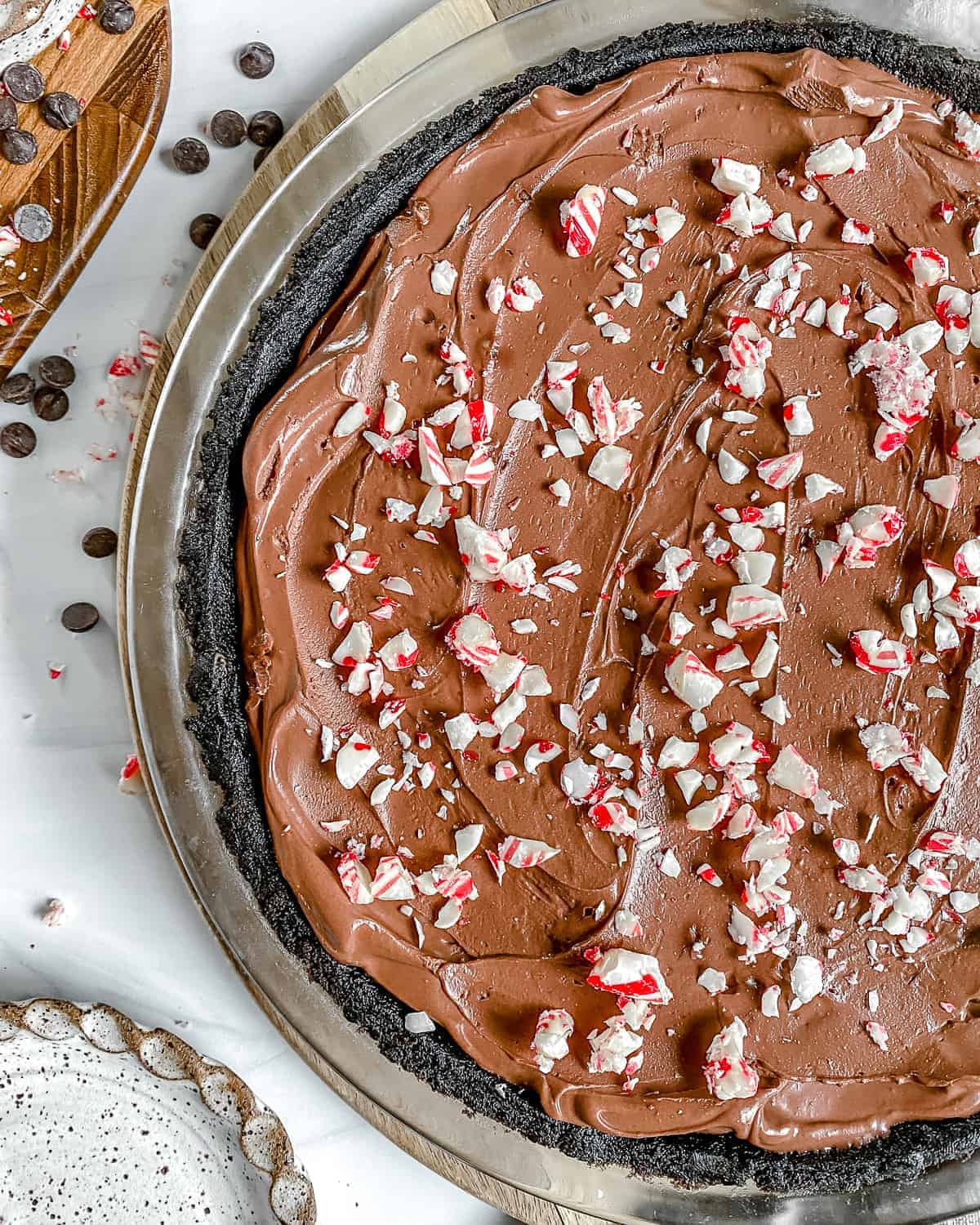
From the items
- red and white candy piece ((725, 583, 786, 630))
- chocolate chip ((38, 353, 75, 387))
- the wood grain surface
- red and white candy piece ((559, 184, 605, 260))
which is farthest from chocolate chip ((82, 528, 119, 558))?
red and white candy piece ((725, 583, 786, 630))

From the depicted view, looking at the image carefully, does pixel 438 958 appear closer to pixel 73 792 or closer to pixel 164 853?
pixel 164 853

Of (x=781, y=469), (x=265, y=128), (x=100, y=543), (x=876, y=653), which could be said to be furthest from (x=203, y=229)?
(x=876, y=653)

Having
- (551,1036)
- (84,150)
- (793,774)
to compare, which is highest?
(84,150)

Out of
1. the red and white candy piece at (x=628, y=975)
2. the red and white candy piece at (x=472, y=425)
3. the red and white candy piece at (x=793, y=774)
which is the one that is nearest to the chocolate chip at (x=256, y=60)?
the red and white candy piece at (x=472, y=425)

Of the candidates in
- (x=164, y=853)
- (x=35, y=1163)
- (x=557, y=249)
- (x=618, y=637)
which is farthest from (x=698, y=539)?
(x=35, y=1163)

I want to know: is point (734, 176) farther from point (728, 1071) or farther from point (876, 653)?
point (728, 1071)

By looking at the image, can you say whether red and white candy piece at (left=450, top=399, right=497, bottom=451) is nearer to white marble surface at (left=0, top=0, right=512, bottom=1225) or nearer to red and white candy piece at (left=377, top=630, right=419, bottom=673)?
red and white candy piece at (left=377, top=630, right=419, bottom=673)

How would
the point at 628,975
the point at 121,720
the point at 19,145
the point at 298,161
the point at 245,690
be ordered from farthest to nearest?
1. the point at 121,720
2. the point at 19,145
3. the point at 298,161
4. the point at 245,690
5. the point at 628,975

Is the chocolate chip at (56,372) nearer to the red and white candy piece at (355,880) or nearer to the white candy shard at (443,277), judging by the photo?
the white candy shard at (443,277)

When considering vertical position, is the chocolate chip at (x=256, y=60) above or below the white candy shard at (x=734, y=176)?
above
